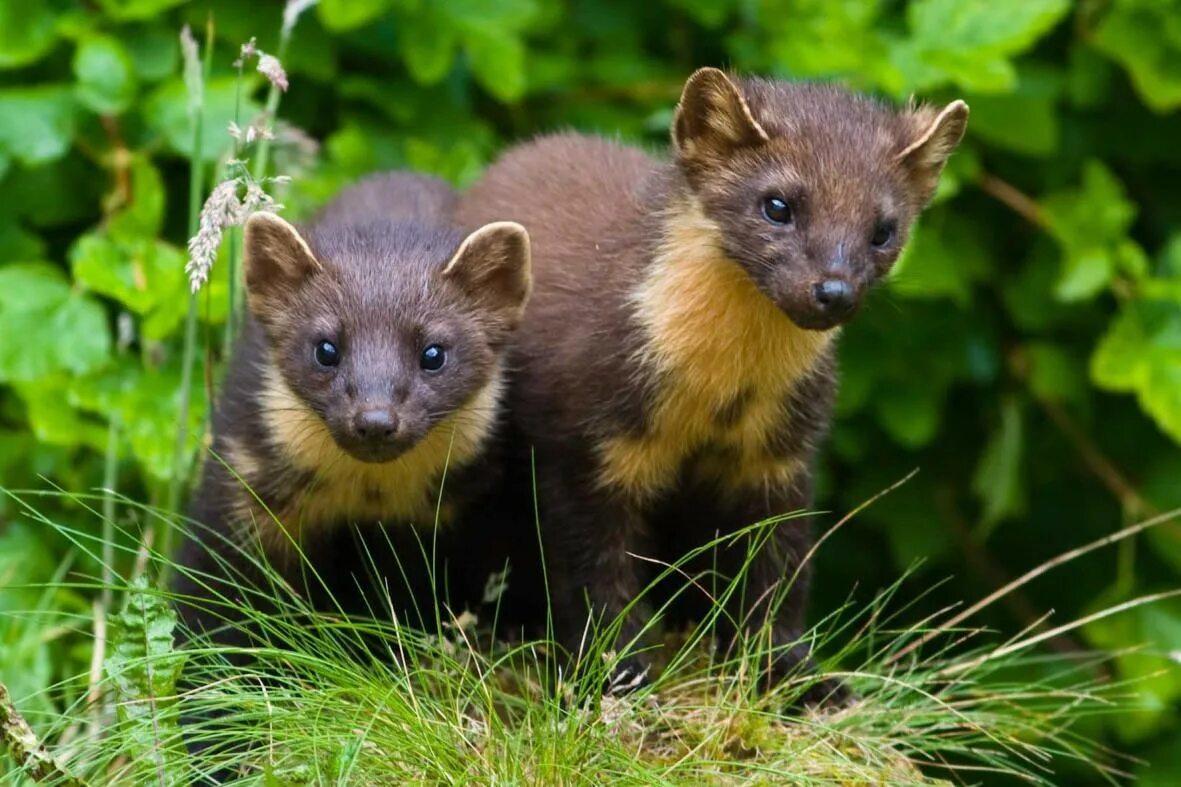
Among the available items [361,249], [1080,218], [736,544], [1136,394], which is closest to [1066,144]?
[1080,218]

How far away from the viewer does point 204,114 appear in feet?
23.4

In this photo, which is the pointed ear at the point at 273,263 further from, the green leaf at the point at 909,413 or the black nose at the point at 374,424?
the green leaf at the point at 909,413

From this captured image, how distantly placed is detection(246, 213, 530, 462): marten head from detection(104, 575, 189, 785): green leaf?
0.74 metres

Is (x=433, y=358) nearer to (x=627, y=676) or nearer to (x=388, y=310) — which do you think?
(x=388, y=310)

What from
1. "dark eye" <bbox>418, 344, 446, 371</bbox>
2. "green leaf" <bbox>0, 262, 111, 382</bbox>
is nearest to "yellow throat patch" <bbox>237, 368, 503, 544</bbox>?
"dark eye" <bbox>418, 344, 446, 371</bbox>

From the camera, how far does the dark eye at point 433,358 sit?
18.4ft

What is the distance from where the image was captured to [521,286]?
5.77 meters

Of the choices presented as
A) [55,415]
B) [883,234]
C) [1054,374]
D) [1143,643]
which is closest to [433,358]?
[883,234]

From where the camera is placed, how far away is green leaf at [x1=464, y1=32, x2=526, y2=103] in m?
7.79

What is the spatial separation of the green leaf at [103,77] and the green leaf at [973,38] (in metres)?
3.11

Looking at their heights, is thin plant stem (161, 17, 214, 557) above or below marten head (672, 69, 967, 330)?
below

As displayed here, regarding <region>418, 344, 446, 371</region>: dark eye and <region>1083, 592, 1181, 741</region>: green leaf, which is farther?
<region>1083, 592, 1181, 741</region>: green leaf

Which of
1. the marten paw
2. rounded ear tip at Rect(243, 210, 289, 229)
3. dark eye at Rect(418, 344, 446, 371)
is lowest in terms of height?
the marten paw

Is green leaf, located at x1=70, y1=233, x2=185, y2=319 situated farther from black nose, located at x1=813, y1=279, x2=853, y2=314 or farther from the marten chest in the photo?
black nose, located at x1=813, y1=279, x2=853, y2=314
